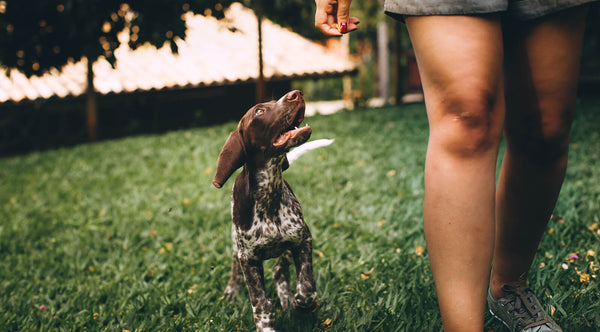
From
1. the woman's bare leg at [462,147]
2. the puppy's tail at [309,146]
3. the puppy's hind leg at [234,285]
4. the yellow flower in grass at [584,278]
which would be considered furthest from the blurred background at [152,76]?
the yellow flower in grass at [584,278]

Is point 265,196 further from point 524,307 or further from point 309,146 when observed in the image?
point 524,307

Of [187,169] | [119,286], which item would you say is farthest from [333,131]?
[119,286]

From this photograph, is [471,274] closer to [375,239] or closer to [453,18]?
[453,18]

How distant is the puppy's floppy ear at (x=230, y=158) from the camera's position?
182 centimetres

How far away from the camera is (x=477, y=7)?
139 cm

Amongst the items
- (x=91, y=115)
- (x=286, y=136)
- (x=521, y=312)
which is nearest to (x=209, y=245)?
(x=286, y=136)

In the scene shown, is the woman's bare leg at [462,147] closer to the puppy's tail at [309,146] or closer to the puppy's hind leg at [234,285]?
the puppy's tail at [309,146]

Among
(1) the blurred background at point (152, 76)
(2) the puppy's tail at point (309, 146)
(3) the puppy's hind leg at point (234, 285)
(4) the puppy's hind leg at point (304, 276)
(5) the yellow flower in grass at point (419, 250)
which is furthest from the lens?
(1) the blurred background at point (152, 76)

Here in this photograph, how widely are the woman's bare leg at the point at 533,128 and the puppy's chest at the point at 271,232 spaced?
849 millimetres

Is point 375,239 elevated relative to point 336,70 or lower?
lower

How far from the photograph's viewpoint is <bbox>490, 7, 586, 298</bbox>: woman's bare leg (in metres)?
1.61

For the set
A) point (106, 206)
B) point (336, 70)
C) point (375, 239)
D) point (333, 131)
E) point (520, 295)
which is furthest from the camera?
point (336, 70)

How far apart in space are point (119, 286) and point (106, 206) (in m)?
2.10

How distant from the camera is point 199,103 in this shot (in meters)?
11.9
